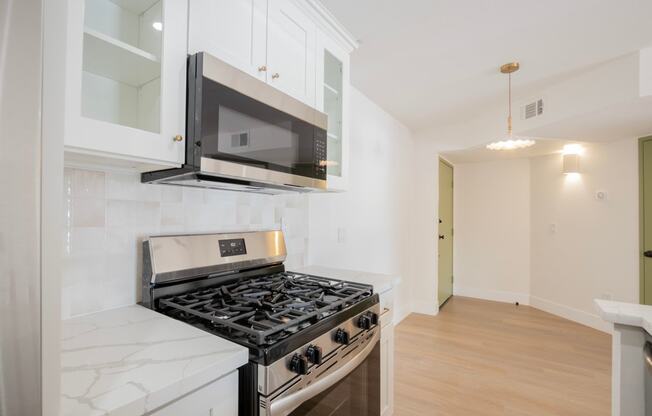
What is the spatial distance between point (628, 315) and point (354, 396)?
1.10 m

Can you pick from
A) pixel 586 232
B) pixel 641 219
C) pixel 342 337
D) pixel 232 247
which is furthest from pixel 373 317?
pixel 586 232

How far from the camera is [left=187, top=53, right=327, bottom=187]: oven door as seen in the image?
1.08 m

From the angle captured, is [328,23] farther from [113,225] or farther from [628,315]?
[628,315]

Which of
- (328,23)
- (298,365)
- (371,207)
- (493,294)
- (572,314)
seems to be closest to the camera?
(298,365)

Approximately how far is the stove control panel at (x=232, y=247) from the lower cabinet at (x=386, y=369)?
2.79ft

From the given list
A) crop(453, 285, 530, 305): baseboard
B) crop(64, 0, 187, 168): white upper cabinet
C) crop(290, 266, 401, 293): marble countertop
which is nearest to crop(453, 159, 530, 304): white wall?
crop(453, 285, 530, 305): baseboard

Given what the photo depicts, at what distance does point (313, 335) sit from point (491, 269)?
458 centimetres

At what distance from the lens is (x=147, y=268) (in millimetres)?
1256

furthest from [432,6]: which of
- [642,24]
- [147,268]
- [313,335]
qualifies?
[147,268]

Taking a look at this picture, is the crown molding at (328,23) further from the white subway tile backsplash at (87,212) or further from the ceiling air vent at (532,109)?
the ceiling air vent at (532,109)

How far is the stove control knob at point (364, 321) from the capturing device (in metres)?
1.34

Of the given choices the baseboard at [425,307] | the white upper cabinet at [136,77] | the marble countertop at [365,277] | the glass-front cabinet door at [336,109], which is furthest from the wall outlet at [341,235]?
the baseboard at [425,307]

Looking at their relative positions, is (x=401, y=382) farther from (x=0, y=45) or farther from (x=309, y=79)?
(x=0, y=45)

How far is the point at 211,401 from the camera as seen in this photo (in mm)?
822
